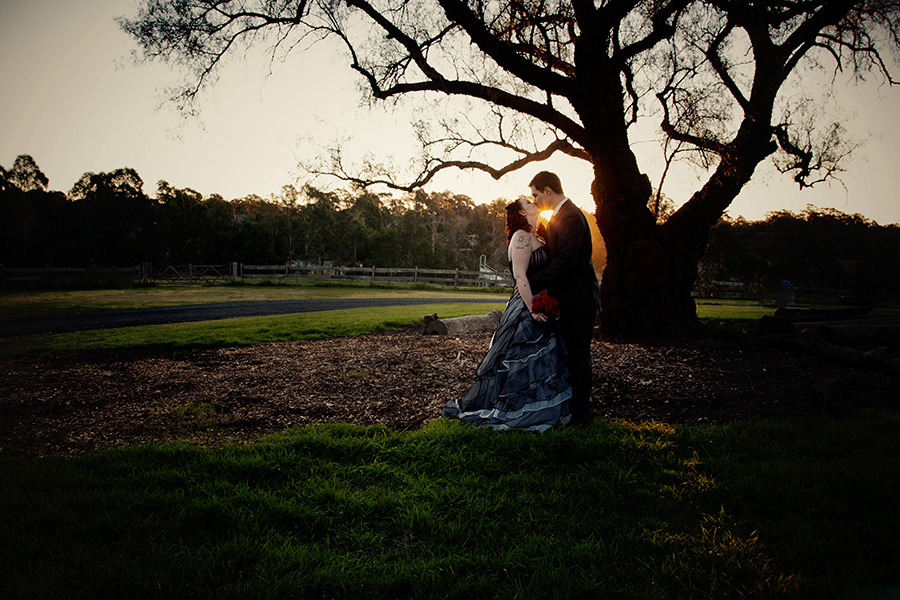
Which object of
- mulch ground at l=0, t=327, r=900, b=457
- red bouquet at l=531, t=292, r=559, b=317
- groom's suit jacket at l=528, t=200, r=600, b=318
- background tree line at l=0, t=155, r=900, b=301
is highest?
background tree line at l=0, t=155, r=900, b=301

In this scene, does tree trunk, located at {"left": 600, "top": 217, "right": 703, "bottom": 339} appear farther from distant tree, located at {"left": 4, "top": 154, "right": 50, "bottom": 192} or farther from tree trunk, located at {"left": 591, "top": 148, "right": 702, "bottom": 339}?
distant tree, located at {"left": 4, "top": 154, "right": 50, "bottom": 192}

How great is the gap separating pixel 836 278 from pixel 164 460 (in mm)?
47954

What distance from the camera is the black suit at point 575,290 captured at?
166 inches

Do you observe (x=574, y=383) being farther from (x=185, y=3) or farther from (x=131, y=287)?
(x=131, y=287)

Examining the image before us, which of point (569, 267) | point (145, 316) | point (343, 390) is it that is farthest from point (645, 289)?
point (145, 316)

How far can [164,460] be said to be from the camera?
366cm

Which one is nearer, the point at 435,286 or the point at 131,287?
the point at 131,287

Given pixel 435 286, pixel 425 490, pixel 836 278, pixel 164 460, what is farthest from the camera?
pixel 836 278

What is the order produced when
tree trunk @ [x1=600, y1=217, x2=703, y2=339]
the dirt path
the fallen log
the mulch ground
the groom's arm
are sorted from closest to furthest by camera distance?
the groom's arm, the mulch ground, tree trunk @ [x1=600, y1=217, x2=703, y2=339], the fallen log, the dirt path

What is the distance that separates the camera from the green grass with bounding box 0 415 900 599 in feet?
7.47

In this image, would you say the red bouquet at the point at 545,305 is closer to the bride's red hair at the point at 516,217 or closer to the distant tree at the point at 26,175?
the bride's red hair at the point at 516,217

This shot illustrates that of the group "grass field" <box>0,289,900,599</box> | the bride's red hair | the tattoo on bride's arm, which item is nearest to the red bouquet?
the tattoo on bride's arm

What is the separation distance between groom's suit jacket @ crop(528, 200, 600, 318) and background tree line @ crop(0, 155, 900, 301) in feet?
69.7

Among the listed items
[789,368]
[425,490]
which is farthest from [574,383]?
[789,368]
